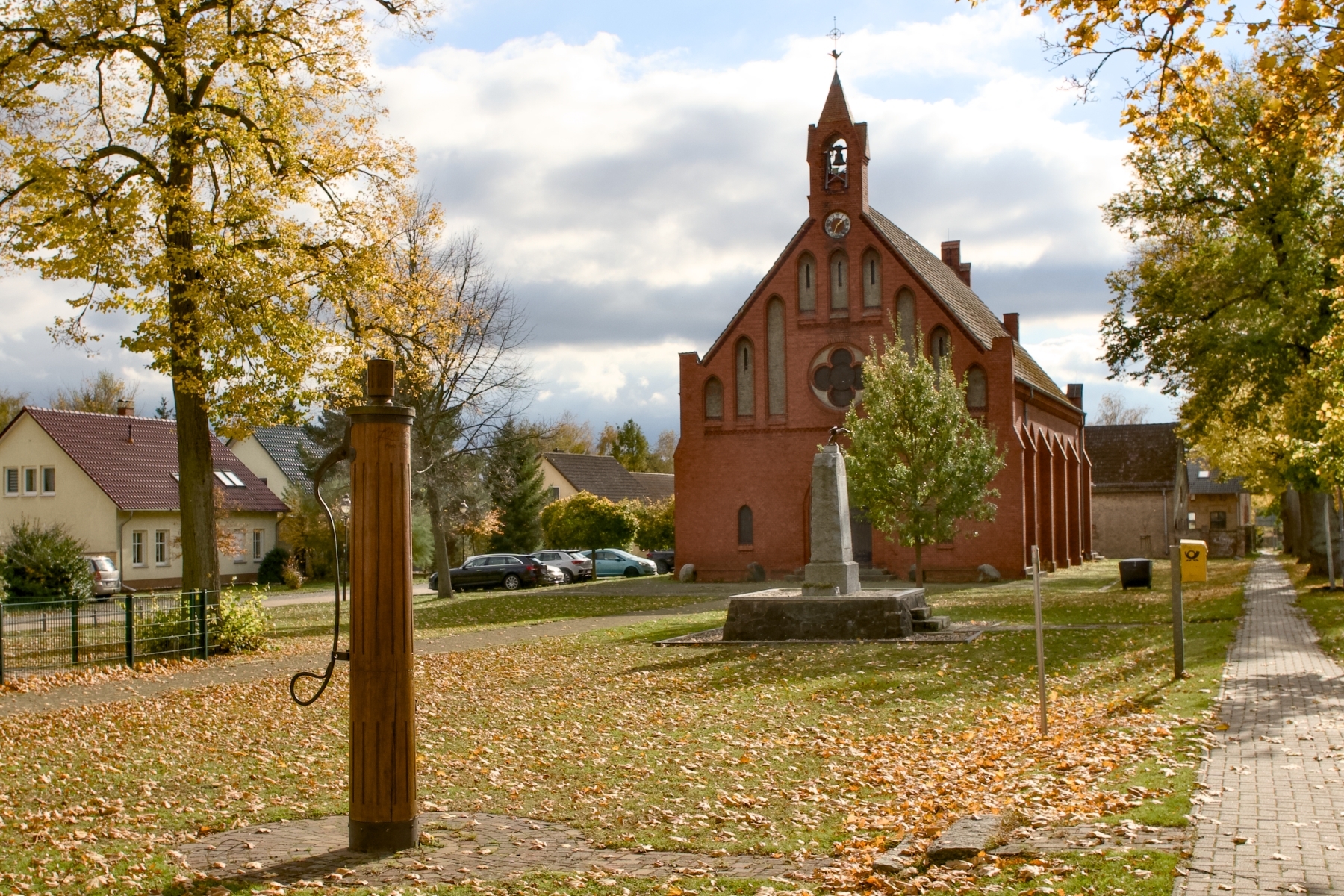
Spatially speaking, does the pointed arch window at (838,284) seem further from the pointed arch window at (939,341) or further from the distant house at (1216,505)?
the distant house at (1216,505)

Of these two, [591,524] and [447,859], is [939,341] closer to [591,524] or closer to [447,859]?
[591,524]

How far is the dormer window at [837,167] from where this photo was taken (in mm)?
38094

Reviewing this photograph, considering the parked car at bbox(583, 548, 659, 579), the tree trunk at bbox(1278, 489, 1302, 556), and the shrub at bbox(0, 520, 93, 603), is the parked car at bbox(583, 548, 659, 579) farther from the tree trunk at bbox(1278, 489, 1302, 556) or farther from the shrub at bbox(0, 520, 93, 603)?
the tree trunk at bbox(1278, 489, 1302, 556)

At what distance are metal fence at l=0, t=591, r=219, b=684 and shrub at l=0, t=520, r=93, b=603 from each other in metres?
12.0

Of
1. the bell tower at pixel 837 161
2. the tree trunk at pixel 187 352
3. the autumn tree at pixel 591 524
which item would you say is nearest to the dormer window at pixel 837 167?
the bell tower at pixel 837 161

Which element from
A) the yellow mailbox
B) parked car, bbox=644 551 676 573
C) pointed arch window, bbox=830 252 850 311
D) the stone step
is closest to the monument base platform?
the stone step

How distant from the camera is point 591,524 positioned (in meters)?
45.1

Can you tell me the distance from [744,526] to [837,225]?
10.6 meters

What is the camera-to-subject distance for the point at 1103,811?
683 centimetres

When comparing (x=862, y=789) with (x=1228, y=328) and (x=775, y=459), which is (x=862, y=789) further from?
(x=775, y=459)

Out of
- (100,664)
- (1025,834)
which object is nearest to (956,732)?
(1025,834)

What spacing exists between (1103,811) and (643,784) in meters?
3.28

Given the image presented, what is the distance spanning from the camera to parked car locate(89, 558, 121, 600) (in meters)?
37.5

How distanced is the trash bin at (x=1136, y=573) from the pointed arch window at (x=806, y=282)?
13.8m
